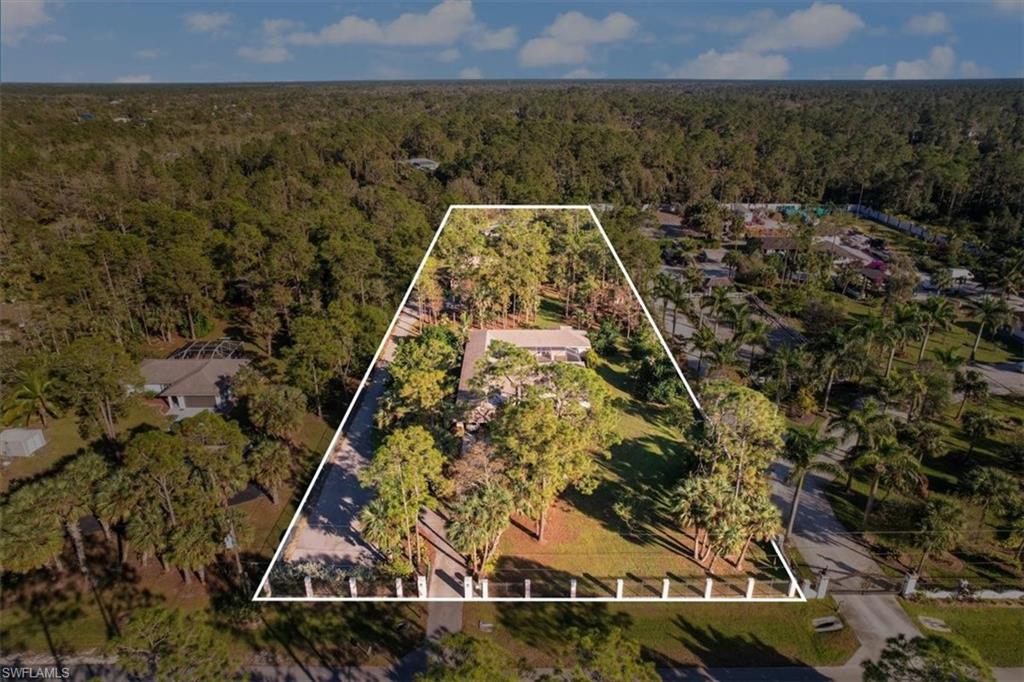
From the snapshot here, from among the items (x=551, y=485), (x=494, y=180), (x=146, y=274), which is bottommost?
(x=551, y=485)

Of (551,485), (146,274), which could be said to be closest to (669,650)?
(551,485)

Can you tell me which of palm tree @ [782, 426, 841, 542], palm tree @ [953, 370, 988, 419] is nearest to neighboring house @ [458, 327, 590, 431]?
→ palm tree @ [782, 426, 841, 542]

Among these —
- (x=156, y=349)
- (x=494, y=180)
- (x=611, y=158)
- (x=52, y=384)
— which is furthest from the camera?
(x=611, y=158)

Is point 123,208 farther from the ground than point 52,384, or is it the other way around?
point 123,208

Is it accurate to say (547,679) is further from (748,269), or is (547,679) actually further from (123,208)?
(123,208)

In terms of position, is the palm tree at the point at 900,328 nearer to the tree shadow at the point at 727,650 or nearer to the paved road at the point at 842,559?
the paved road at the point at 842,559

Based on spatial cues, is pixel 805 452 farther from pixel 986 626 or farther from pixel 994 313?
pixel 994 313

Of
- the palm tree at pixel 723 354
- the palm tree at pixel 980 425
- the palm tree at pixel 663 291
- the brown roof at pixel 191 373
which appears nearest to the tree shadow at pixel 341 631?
the brown roof at pixel 191 373
